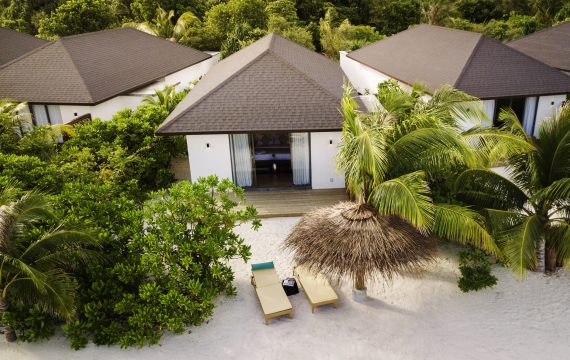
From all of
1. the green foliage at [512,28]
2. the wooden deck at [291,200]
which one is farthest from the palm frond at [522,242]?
the green foliage at [512,28]

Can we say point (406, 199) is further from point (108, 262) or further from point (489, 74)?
point (489, 74)

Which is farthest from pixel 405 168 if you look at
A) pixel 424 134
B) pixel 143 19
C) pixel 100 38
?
pixel 143 19

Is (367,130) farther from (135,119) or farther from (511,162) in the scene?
(135,119)

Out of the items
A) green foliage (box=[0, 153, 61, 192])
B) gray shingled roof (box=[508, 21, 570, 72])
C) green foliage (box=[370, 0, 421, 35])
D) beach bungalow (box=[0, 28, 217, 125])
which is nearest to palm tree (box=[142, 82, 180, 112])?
beach bungalow (box=[0, 28, 217, 125])

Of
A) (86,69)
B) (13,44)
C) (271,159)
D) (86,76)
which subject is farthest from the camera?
(13,44)

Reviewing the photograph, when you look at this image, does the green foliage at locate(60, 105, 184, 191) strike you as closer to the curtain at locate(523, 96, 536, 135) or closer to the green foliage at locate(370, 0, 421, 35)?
the curtain at locate(523, 96, 536, 135)

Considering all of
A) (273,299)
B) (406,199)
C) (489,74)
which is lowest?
(273,299)

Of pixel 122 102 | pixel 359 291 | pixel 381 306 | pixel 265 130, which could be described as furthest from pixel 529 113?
pixel 122 102

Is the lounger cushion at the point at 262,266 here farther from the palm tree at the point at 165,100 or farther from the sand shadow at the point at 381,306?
the palm tree at the point at 165,100
